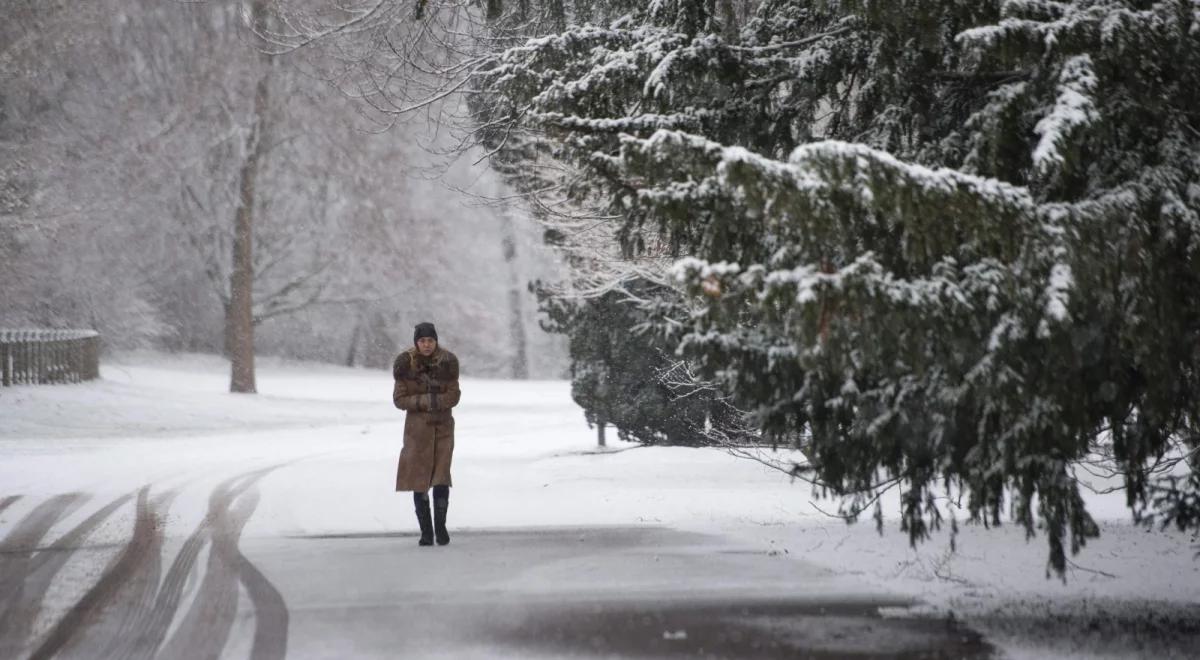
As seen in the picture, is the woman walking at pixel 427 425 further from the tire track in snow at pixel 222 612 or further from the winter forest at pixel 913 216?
the winter forest at pixel 913 216

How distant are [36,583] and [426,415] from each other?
2739 mm

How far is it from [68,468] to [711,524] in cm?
858

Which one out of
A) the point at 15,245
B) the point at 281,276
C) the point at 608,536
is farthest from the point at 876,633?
the point at 281,276

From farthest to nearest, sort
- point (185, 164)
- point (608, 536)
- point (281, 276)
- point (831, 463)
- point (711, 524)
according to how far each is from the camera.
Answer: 1. point (281, 276)
2. point (185, 164)
3. point (711, 524)
4. point (608, 536)
5. point (831, 463)

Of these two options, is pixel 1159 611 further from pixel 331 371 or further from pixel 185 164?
pixel 331 371

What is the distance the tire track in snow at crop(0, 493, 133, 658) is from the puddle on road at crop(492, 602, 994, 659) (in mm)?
2408

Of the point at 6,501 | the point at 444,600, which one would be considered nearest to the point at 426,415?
the point at 444,600

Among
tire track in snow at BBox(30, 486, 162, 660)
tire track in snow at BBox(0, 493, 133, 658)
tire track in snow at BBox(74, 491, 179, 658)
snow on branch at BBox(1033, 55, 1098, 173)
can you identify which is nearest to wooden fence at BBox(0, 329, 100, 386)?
tire track in snow at BBox(0, 493, 133, 658)

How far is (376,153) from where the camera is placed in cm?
3206

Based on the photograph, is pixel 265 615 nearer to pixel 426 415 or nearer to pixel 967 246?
pixel 426 415

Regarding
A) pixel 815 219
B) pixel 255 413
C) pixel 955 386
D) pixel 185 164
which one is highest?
pixel 185 164

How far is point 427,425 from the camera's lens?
27.0 feet

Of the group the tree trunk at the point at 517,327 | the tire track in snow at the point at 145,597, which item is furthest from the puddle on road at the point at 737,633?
the tree trunk at the point at 517,327

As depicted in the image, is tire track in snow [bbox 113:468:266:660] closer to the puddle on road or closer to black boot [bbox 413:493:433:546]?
black boot [bbox 413:493:433:546]
